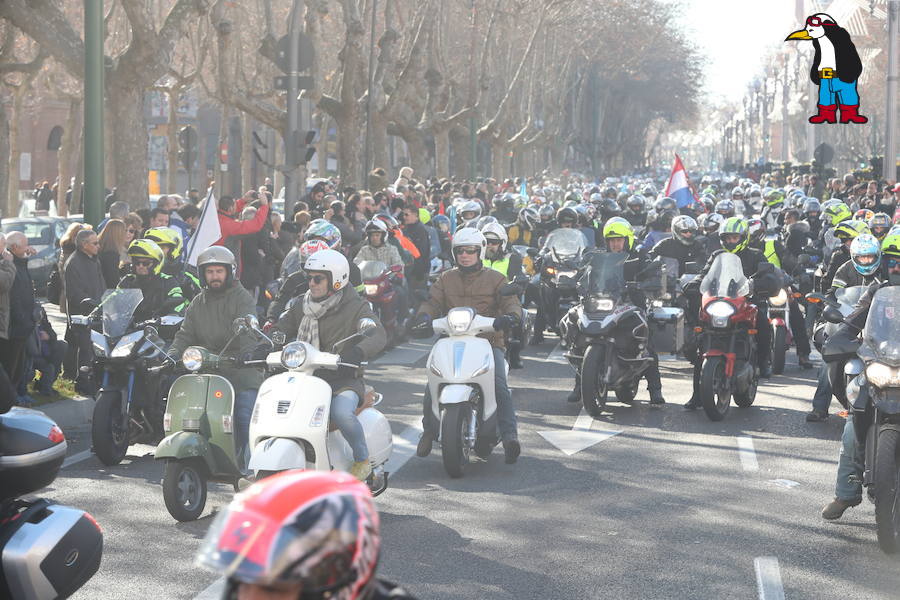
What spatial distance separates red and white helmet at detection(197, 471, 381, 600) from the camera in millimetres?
2547

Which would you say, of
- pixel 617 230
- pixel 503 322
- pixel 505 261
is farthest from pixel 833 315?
pixel 505 261

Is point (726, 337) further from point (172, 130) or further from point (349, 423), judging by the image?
point (172, 130)

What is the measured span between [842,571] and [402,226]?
1306 centimetres

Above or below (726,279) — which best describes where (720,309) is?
below

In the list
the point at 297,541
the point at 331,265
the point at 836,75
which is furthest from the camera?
the point at 836,75

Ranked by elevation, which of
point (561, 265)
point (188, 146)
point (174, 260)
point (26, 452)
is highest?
point (188, 146)

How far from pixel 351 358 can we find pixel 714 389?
4.84 metres

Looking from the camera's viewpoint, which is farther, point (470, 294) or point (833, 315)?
point (470, 294)

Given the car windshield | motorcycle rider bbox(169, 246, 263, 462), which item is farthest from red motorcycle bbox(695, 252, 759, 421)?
the car windshield

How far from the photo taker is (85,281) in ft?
41.1

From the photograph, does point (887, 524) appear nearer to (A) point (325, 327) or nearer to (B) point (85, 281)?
(A) point (325, 327)

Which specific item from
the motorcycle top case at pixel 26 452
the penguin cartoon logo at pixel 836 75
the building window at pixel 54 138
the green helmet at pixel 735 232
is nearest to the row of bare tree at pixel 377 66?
the building window at pixel 54 138

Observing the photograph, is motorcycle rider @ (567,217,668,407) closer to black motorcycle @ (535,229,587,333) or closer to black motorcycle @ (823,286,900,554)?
black motorcycle @ (535,229,587,333)

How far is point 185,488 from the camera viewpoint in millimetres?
8273
